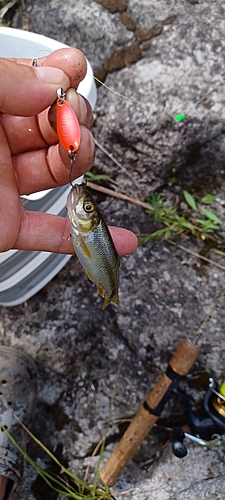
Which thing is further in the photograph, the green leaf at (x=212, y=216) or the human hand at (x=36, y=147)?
the green leaf at (x=212, y=216)

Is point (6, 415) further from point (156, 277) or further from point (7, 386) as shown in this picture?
point (156, 277)

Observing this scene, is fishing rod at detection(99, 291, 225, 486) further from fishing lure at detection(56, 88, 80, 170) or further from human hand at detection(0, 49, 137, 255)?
fishing lure at detection(56, 88, 80, 170)

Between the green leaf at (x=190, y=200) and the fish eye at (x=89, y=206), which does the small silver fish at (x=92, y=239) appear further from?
the green leaf at (x=190, y=200)

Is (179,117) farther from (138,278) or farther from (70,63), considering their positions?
(70,63)

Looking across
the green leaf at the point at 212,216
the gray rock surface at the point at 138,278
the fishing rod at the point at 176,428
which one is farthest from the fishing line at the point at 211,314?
the green leaf at the point at 212,216

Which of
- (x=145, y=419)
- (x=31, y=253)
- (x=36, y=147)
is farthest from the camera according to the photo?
(x=31, y=253)

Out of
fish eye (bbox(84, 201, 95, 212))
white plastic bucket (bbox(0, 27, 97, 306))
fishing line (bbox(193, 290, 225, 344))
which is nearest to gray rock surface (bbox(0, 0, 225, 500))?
fishing line (bbox(193, 290, 225, 344))

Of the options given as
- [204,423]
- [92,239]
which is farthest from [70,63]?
[204,423]
